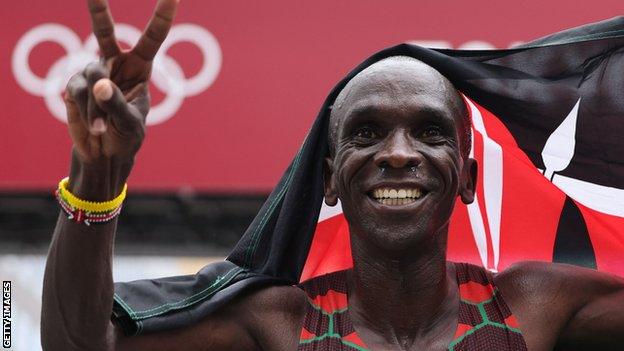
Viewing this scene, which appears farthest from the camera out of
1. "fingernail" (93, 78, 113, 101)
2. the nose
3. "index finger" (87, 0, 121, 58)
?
the nose

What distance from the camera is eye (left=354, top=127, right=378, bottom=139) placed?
382 cm

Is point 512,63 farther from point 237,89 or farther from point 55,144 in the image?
point 55,144

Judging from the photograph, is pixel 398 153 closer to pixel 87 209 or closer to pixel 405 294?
pixel 405 294

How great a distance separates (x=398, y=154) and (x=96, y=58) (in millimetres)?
4028

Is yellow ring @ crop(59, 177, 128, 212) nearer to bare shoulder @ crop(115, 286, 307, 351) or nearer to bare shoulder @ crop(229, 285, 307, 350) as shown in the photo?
bare shoulder @ crop(115, 286, 307, 351)

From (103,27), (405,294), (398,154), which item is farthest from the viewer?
(405,294)

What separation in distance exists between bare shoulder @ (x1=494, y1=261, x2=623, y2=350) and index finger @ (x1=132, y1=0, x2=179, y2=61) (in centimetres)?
143

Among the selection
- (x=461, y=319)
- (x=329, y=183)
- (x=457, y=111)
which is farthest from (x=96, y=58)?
(x=461, y=319)

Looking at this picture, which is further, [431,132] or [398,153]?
[431,132]

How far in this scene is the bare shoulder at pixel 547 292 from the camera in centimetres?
390

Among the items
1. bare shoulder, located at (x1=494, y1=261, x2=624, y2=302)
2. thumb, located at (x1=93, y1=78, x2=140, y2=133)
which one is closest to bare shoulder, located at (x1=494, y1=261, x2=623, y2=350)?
bare shoulder, located at (x1=494, y1=261, x2=624, y2=302)

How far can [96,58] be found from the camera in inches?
290

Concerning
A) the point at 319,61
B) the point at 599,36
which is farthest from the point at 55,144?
the point at 599,36

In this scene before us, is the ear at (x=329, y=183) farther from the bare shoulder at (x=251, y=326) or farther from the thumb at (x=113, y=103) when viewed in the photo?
the thumb at (x=113, y=103)
